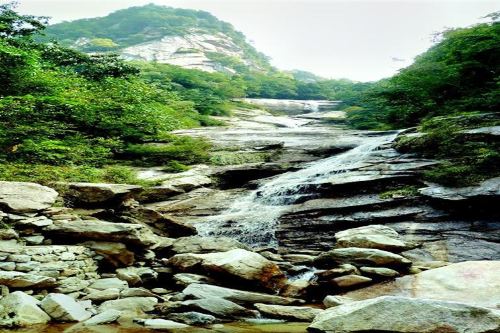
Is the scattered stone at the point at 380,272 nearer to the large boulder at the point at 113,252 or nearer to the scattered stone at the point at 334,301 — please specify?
the scattered stone at the point at 334,301

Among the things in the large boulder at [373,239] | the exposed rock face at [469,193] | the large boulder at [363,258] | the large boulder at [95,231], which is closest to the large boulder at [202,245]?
the large boulder at [95,231]

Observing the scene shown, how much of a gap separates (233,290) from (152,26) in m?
92.2

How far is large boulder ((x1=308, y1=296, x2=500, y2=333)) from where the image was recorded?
4.24 metres

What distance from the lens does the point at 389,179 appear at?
1243 cm

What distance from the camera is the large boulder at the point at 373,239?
9.00m

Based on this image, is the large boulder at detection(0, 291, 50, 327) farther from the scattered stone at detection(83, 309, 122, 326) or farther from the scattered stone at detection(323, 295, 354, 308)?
the scattered stone at detection(323, 295, 354, 308)

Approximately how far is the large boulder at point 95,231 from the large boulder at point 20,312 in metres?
2.41

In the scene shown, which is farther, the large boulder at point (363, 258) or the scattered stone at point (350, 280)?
the large boulder at point (363, 258)

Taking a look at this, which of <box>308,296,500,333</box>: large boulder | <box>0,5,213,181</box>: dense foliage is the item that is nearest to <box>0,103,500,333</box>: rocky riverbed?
<box>308,296,500,333</box>: large boulder

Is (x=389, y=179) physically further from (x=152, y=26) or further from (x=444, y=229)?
(x=152, y=26)

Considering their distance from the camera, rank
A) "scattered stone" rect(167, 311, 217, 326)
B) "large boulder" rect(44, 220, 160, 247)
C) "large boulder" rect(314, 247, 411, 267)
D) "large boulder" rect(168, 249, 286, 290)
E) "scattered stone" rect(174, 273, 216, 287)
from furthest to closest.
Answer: "large boulder" rect(44, 220, 160, 247)
"large boulder" rect(314, 247, 411, 267)
"scattered stone" rect(174, 273, 216, 287)
"large boulder" rect(168, 249, 286, 290)
"scattered stone" rect(167, 311, 217, 326)

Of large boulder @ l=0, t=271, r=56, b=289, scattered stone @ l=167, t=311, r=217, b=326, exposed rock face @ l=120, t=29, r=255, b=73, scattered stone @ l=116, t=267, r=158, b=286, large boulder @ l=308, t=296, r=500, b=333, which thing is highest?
exposed rock face @ l=120, t=29, r=255, b=73

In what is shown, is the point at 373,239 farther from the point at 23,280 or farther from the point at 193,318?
the point at 23,280

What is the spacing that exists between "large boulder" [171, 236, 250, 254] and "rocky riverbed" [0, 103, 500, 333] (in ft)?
0.14
